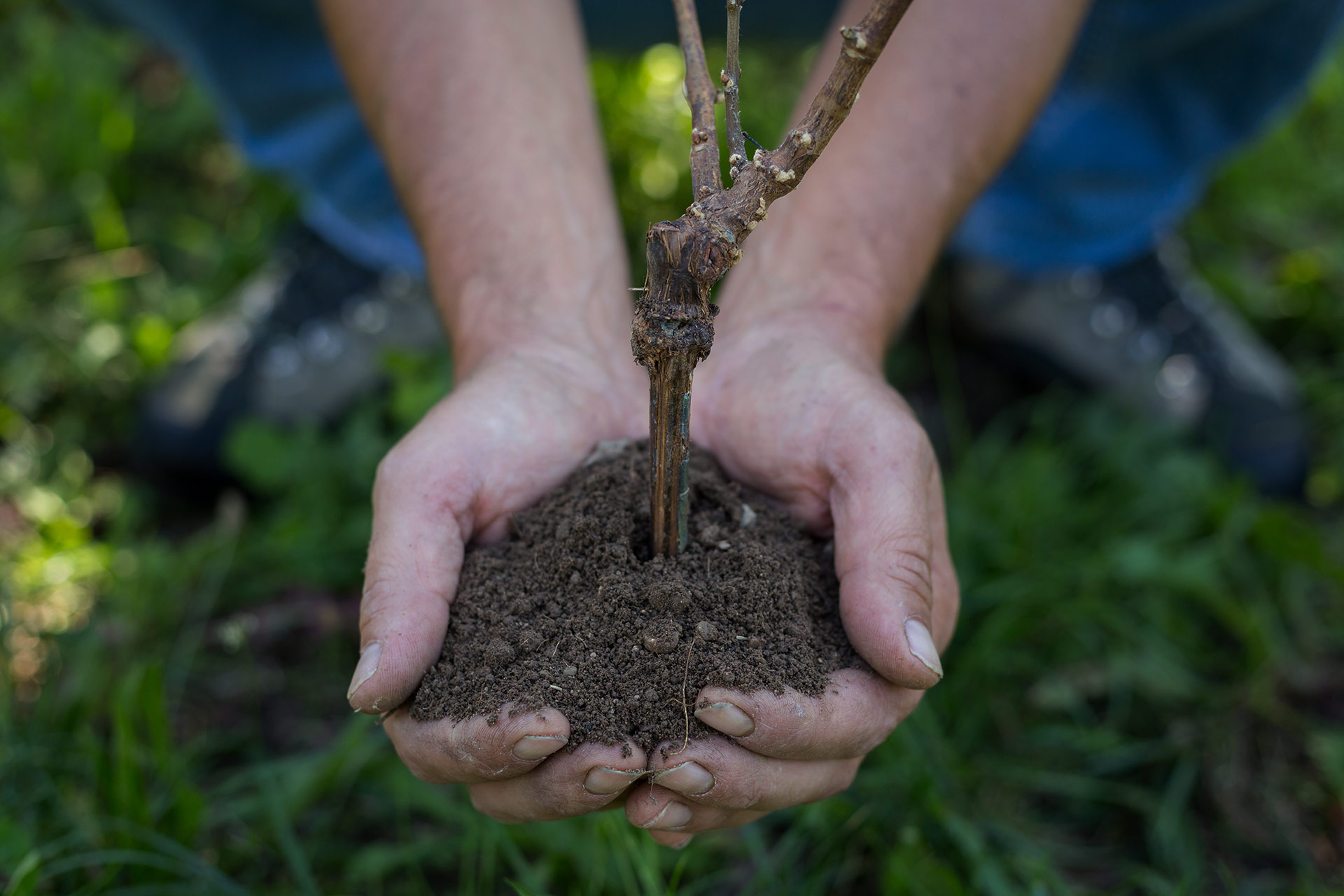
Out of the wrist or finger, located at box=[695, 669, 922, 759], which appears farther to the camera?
the wrist

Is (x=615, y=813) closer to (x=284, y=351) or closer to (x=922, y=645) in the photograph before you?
(x=922, y=645)

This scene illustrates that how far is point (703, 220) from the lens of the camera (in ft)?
4.09

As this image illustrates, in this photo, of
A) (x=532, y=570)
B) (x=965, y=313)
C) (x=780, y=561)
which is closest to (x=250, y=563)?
(x=532, y=570)

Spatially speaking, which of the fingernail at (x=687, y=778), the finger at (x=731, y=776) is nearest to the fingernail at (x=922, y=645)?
the finger at (x=731, y=776)

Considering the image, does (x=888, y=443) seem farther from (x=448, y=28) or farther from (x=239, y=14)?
(x=239, y=14)

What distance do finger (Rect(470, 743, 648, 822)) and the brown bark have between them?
463 millimetres

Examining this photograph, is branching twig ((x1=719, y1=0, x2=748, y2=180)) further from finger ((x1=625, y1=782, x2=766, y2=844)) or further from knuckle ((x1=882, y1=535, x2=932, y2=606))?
finger ((x1=625, y1=782, x2=766, y2=844))

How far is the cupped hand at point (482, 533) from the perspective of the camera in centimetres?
133

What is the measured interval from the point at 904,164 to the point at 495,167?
0.87 meters

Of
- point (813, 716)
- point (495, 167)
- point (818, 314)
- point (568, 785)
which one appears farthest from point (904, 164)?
point (568, 785)

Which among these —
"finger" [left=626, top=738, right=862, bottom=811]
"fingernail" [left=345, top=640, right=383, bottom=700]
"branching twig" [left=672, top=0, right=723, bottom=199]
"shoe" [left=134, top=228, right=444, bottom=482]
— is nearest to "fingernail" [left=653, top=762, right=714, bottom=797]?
"finger" [left=626, top=738, right=862, bottom=811]

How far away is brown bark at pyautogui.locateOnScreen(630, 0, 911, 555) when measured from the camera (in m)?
1.21

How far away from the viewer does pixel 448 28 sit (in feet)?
6.54

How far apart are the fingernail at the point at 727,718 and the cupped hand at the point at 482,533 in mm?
110
